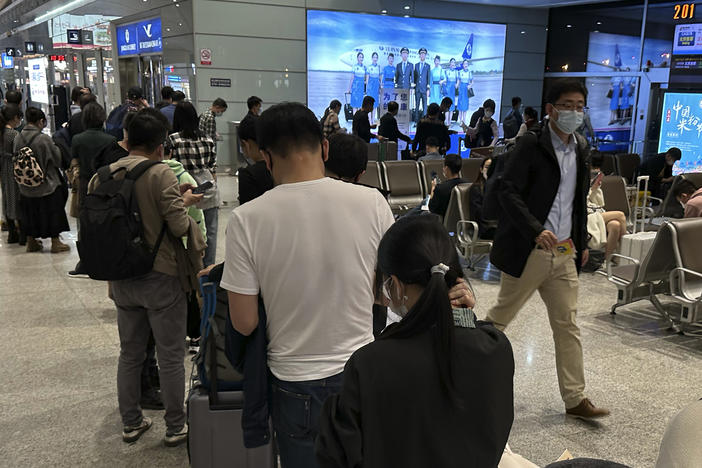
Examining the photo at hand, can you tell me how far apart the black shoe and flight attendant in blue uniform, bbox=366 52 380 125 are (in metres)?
12.0

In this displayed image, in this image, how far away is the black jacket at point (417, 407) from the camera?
50.3 inches

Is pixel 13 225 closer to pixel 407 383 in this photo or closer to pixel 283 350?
pixel 283 350

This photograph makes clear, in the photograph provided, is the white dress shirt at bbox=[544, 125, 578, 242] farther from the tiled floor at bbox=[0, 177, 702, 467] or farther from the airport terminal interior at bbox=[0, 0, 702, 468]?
the tiled floor at bbox=[0, 177, 702, 467]

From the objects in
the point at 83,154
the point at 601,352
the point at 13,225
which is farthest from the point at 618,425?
the point at 13,225

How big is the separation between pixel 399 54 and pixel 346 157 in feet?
42.8

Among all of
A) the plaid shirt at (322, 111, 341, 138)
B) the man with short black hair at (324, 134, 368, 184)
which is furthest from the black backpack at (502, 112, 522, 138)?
the man with short black hair at (324, 134, 368, 184)

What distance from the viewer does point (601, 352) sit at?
4.75m

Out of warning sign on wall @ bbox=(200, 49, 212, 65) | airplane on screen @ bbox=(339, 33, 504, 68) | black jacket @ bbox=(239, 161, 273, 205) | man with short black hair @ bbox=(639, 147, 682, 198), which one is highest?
airplane on screen @ bbox=(339, 33, 504, 68)

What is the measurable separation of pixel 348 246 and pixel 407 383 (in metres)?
0.69

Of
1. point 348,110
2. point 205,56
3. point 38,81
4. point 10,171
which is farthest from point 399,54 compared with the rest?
point 38,81

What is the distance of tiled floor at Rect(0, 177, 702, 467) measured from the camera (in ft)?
11.0

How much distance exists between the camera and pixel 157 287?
10.1ft

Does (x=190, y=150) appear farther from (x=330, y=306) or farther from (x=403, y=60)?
(x=403, y=60)

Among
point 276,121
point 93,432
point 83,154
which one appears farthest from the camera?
point 83,154
